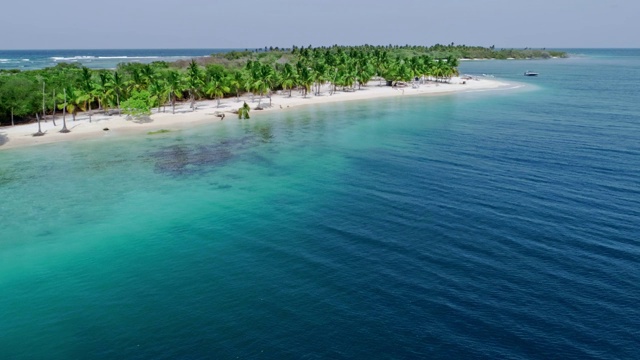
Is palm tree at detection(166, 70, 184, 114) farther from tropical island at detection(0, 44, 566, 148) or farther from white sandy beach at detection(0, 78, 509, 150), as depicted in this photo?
white sandy beach at detection(0, 78, 509, 150)

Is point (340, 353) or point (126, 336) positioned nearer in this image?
point (340, 353)

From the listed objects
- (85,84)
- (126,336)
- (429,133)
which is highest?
(85,84)

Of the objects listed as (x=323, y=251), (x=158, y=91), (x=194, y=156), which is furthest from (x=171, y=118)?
(x=323, y=251)

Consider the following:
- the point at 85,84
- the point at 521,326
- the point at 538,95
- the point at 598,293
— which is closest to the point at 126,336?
the point at 521,326

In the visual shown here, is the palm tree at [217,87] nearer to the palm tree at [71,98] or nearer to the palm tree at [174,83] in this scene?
the palm tree at [174,83]

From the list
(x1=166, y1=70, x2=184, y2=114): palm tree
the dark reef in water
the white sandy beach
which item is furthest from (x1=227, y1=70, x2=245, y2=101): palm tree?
the dark reef in water

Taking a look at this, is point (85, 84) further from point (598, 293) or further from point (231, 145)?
point (598, 293)

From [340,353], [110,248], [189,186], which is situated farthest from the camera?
[189,186]

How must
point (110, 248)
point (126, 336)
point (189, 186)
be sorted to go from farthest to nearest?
point (189, 186) → point (110, 248) → point (126, 336)

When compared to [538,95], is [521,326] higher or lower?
lower
